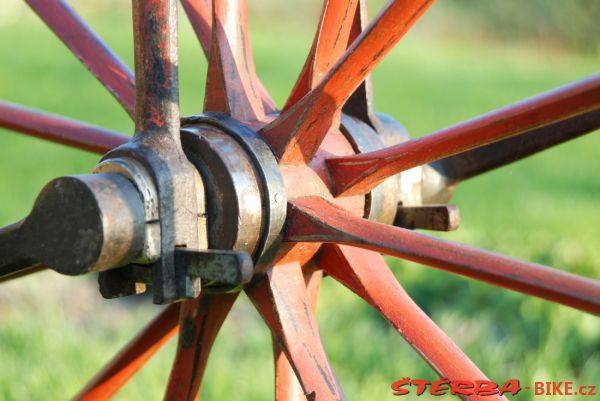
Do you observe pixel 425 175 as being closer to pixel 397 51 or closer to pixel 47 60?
pixel 47 60

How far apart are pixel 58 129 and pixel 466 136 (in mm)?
788

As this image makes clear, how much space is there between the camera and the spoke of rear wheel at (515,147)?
161cm

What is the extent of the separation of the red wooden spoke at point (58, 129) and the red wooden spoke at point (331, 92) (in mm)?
426

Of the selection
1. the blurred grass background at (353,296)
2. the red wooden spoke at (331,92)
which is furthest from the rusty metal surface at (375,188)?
the blurred grass background at (353,296)

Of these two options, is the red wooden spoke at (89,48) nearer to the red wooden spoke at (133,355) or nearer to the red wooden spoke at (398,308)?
the red wooden spoke at (133,355)

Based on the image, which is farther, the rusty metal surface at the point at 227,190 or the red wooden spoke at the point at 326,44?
the red wooden spoke at the point at 326,44

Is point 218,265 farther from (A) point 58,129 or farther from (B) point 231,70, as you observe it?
(A) point 58,129

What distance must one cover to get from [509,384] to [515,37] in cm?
1362

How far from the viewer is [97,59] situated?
1714mm

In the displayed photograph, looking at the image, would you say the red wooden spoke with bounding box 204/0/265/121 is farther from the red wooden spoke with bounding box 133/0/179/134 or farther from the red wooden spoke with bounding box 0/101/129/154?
the red wooden spoke with bounding box 0/101/129/154

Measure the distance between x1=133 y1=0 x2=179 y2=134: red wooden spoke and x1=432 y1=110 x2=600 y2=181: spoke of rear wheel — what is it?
0.60 meters

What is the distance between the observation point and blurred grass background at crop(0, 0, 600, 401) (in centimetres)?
279

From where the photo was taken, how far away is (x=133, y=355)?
5.53 feet

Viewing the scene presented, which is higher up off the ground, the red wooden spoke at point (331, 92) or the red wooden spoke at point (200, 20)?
the red wooden spoke at point (200, 20)
